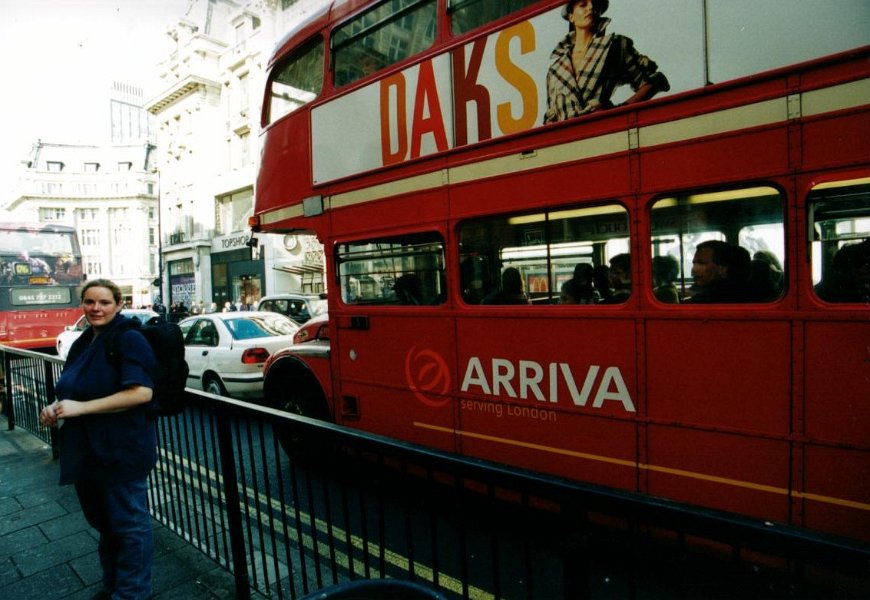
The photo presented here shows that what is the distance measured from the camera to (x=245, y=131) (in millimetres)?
29391

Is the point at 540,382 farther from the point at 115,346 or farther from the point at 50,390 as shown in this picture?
the point at 50,390

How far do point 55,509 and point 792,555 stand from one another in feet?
17.2

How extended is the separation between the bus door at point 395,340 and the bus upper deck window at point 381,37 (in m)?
1.58

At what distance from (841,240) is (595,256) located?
127 cm

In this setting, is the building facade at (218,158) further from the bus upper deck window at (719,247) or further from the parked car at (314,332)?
the bus upper deck window at (719,247)

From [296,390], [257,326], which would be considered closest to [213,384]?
[257,326]

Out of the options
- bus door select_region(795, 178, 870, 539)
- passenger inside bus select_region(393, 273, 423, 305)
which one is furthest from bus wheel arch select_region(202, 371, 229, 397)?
bus door select_region(795, 178, 870, 539)

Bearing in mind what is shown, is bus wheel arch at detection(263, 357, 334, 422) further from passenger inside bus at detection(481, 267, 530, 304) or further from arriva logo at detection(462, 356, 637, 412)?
passenger inside bus at detection(481, 267, 530, 304)

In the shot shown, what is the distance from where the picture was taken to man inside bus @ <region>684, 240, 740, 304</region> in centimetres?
279

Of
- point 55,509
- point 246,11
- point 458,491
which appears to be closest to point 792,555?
point 458,491

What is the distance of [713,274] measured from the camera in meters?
2.84

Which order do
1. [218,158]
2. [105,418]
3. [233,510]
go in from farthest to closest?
[218,158] → [233,510] → [105,418]

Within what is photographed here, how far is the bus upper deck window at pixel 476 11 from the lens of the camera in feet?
11.6

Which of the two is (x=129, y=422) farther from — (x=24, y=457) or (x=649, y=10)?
(x=24, y=457)
